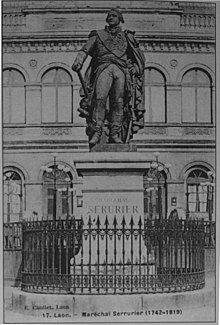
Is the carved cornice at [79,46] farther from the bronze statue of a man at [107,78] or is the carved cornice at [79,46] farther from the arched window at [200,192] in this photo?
the arched window at [200,192]

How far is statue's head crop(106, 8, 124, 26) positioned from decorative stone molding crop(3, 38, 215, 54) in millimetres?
175

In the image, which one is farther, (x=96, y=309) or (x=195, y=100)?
(x=195, y=100)

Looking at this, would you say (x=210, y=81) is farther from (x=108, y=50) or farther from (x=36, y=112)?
(x=36, y=112)

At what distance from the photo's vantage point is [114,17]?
4.67m

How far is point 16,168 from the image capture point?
466 cm

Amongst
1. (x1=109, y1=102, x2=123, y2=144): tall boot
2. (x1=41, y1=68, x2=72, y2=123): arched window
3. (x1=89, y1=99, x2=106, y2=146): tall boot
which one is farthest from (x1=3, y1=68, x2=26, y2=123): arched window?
(x1=109, y1=102, x2=123, y2=144): tall boot

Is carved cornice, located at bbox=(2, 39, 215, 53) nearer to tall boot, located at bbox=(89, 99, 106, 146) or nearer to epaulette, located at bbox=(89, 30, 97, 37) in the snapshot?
epaulette, located at bbox=(89, 30, 97, 37)

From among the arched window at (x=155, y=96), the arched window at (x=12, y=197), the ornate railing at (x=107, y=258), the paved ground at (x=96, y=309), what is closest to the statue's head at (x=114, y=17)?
the arched window at (x=155, y=96)

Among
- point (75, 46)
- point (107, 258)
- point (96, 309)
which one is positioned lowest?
point (96, 309)

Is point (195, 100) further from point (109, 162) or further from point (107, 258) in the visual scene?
point (107, 258)

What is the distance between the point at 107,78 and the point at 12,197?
90cm

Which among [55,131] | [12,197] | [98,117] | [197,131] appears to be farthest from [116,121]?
[12,197]

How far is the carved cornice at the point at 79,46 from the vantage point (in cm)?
467

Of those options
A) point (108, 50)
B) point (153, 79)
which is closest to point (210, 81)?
point (153, 79)
